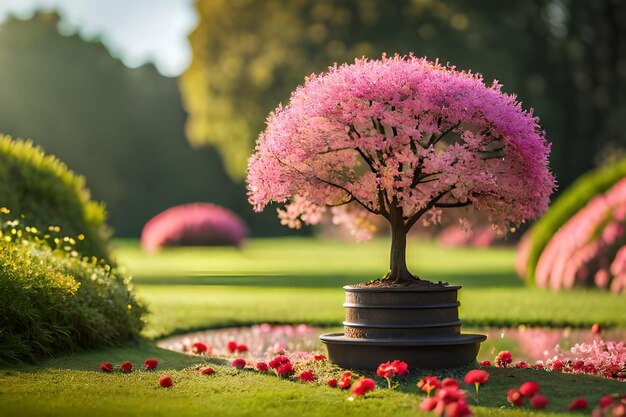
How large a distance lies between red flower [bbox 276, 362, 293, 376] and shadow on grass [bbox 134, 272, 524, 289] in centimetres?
1291

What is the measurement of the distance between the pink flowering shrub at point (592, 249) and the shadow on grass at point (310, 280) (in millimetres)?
1861

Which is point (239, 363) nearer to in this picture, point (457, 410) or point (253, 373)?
point (253, 373)

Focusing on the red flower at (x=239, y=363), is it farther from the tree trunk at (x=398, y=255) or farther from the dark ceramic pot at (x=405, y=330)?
the tree trunk at (x=398, y=255)

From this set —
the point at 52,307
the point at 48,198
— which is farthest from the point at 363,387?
the point at 48,198

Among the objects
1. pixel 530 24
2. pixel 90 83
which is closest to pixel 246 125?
pixel 530 24

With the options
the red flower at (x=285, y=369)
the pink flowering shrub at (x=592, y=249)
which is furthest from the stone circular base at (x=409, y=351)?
the pink flowering shrub at (x=592, y=249)

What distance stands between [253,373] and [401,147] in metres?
2.12

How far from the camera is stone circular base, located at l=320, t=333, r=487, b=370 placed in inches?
285

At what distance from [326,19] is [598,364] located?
2772cm

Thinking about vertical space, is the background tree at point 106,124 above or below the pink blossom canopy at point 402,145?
above

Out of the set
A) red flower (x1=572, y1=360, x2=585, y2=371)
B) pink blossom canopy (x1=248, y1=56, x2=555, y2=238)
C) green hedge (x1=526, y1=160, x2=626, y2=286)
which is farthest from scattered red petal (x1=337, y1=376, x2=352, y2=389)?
green hedge (x1=526, y1=160, x2=626, y2=286)

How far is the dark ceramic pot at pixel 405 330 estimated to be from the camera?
7.27 metres

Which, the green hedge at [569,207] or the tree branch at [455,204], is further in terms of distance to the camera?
the green hedge at [569,207]

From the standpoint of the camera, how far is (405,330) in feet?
23.9
